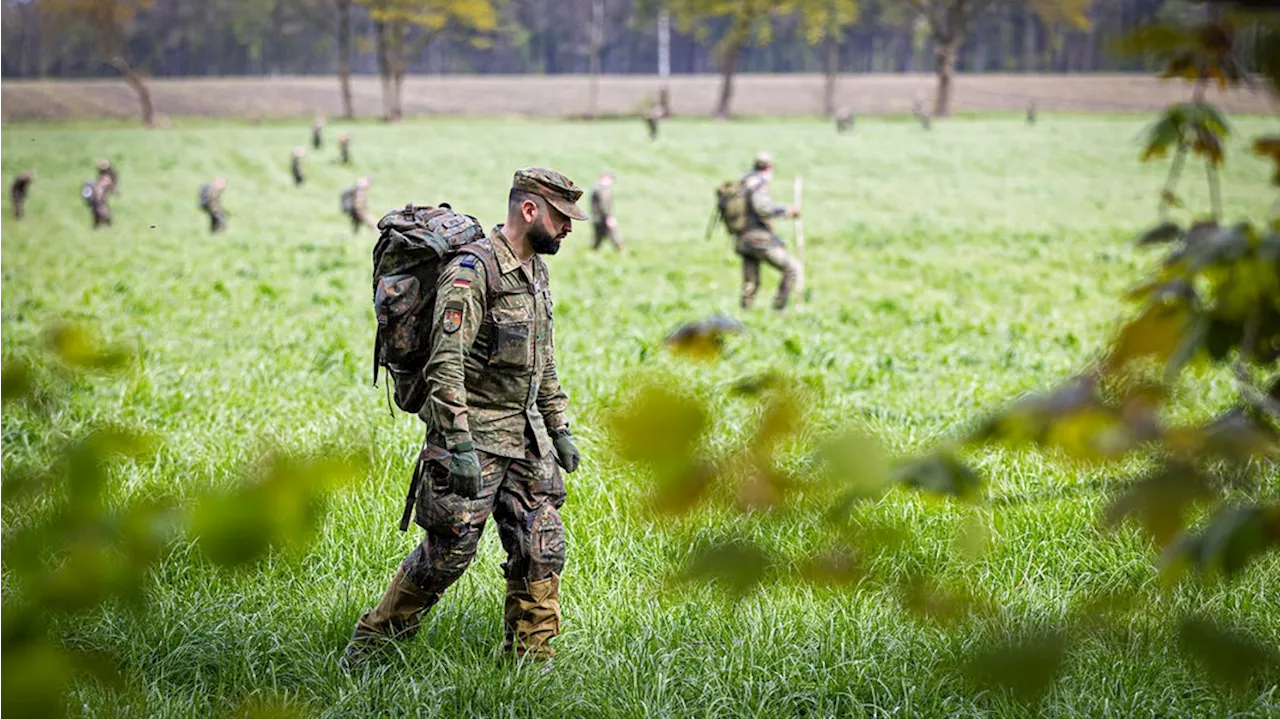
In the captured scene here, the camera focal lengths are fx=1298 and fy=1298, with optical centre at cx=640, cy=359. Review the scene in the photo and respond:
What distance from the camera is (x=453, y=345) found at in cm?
459

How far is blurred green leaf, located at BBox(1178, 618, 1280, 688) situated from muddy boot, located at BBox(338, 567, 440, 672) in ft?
12.2

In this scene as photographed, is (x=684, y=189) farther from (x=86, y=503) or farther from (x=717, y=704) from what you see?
(x=86, y=503)

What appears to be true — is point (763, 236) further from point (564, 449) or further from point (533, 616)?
point (533, 616)

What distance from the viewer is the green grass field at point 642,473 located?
3.50 m

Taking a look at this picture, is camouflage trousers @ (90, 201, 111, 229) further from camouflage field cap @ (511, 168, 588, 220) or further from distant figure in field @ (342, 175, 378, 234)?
camouflage field cap @ (511, 168, 588, 220)

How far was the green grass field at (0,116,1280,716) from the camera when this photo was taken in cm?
350

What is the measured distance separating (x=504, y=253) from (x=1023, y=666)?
3519 millimetres

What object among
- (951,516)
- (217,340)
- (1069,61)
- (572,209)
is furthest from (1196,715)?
(1069,61)

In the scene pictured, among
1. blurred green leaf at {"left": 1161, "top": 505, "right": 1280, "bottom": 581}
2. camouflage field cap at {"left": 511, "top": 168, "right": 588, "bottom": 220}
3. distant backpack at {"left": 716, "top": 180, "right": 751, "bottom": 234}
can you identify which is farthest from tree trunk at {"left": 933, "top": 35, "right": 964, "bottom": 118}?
blurred green leaf at {"left": 1161, "top": 505, "right": 1280, "bottom": 581}

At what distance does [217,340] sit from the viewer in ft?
43.5

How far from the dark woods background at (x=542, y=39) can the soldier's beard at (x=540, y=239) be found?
68.6 meters

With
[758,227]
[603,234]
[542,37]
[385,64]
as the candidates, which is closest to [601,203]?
[603,234]

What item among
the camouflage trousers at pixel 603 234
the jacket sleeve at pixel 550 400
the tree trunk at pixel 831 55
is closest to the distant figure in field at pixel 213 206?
the camouflage trousers at pixel 603 234

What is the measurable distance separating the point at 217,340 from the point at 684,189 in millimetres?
27777
